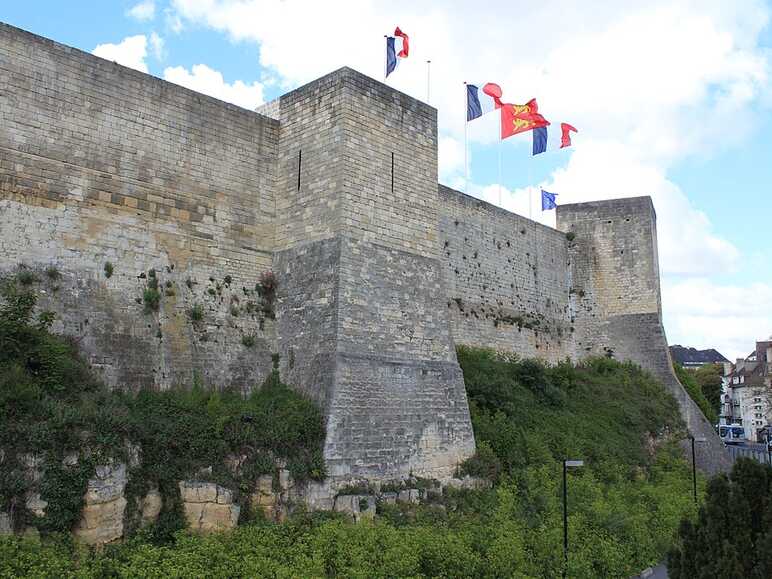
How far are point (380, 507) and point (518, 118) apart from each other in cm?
1589

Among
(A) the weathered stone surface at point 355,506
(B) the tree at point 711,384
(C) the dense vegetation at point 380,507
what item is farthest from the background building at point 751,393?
(A) the weathered stone surface at point 355,506

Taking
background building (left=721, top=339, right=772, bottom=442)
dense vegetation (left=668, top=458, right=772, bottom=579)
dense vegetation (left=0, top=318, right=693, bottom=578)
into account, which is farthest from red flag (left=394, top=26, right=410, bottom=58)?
background building (left=721, top=339, right=772, bottom=442)

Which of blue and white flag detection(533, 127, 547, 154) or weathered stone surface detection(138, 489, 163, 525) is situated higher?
blue and white flag detection(533, 127, 547, 154)

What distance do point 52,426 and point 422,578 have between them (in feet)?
17.9

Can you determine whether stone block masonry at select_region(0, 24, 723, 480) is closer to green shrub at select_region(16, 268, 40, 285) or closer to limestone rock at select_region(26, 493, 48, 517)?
green shrub at select_region(16, 268, 40, 285)

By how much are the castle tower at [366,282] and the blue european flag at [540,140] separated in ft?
34.4

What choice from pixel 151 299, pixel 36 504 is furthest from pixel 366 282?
pixel 36 504

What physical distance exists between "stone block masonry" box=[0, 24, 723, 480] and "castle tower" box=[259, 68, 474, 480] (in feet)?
0.13

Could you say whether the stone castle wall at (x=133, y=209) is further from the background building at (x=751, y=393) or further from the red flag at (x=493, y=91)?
the background building at (x=751, y=393)

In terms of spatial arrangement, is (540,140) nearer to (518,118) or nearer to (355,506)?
(518,118)

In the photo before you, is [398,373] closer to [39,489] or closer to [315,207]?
[315,207]

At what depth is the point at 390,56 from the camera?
17.3 meters

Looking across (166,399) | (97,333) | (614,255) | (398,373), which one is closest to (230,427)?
(166,399)

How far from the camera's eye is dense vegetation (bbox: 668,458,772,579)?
808 cm
